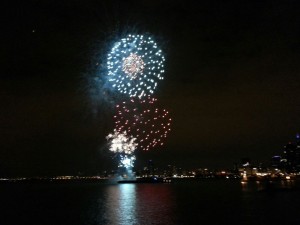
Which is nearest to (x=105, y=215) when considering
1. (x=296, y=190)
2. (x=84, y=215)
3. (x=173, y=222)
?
(x=84, y=215)

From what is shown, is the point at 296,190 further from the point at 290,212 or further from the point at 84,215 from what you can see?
the point at 84,215

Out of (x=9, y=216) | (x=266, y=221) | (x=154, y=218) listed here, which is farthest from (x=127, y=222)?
(x=9, y=216)

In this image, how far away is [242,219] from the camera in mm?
54688

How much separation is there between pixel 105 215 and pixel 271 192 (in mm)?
56883

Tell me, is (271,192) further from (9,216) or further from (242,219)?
(9,216)

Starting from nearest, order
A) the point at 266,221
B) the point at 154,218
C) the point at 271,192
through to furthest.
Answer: the point at 266,221 → the point at 154,218 → the point at 271,192

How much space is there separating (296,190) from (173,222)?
67317 mm

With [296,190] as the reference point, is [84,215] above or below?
below

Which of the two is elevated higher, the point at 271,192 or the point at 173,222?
the point at 271,192

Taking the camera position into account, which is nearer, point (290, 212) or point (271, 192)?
point (290, 212)

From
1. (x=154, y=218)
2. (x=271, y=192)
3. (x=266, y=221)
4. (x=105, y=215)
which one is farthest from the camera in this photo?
(x=271, y=192)

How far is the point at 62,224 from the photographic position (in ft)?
177

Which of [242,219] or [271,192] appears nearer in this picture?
[242,219]

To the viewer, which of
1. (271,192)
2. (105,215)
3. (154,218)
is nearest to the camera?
(154,218)
